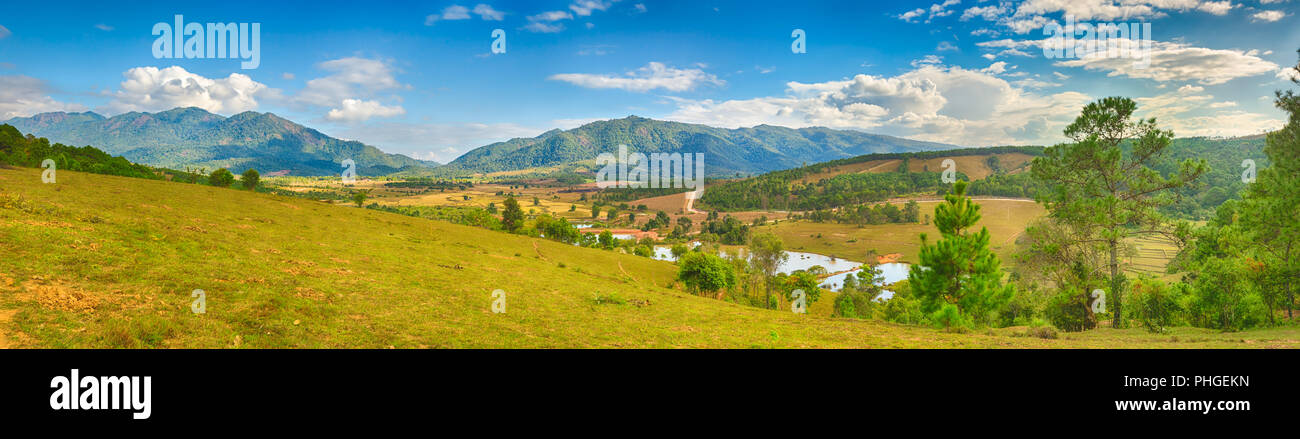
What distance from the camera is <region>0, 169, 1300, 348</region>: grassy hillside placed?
10297mm

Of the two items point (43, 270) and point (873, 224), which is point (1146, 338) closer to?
point (43, 270)

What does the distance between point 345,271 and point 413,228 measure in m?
27.3

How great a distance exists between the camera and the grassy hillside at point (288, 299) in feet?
33.8

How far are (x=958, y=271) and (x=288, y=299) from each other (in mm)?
28273

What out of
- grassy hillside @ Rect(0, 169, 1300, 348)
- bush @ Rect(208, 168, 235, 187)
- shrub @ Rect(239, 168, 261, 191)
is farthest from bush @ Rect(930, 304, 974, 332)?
bush @ Rect(208, 168, 235, 187)

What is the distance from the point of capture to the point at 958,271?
74.5ft

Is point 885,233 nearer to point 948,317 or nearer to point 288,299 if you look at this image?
point 948,317

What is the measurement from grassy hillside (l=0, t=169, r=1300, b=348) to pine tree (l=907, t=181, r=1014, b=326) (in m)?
2.77

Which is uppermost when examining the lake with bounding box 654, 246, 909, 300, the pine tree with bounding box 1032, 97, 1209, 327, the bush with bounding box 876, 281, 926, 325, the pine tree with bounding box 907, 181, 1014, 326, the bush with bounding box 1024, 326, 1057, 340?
the pine tree with bounding box 1032, 97, 1209, 327

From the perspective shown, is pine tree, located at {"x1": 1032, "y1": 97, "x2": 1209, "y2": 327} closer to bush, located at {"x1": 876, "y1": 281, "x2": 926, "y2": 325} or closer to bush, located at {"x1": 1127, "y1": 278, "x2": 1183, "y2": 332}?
bush, located at {"x1": 1127, "y1": 278, "x2": 1183, "y2": 332}

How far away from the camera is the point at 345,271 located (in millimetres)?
20391

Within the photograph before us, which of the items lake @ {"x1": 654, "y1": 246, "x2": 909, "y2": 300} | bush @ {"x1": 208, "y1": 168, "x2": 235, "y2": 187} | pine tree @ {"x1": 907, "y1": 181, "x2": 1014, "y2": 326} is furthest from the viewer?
lake @ {"x1": 654, "y1": 246, "x2": 909, "y2": 300}
